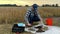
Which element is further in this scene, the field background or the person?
the field background

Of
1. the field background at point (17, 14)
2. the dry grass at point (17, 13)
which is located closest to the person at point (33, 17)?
the field background at point (17, 14)

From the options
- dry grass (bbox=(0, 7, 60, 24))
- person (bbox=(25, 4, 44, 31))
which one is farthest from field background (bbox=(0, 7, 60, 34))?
person (bbox=(25, 4, 44, 31))

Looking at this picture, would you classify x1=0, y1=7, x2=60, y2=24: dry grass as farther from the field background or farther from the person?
the person

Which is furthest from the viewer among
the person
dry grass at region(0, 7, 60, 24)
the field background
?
dry grass at region(0, 7, 60, 24)

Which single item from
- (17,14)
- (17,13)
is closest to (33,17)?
(17,14)

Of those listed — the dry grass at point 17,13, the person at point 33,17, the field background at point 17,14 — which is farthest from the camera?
the dry grass at point 17,13

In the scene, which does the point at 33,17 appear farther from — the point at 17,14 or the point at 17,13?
the point at 17,13

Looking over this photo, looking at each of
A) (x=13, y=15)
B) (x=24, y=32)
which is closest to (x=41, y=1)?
(x=13, y=15)

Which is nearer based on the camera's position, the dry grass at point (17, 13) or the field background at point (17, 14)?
the field background at point (17, 14)

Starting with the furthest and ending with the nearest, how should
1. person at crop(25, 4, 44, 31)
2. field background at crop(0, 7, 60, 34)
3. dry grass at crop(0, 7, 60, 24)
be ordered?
dry grass at crop(0, 7, 60, 24) < field background at crop(0, 7, 60, 34) < person at crop(25, 4, 44, 31)

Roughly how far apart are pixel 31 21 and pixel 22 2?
11.1 feet

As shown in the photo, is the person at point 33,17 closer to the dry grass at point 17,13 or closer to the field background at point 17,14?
the field background at point 17,14

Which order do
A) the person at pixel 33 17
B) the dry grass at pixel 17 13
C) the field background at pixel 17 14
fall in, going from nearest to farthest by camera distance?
the person at pixel 33 17
the field background at pixel 17 14
the dry grass at pixel 17 13

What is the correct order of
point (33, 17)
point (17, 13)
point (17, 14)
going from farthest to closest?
point (17, 13)
point (17, 14)
point (33, 17)
